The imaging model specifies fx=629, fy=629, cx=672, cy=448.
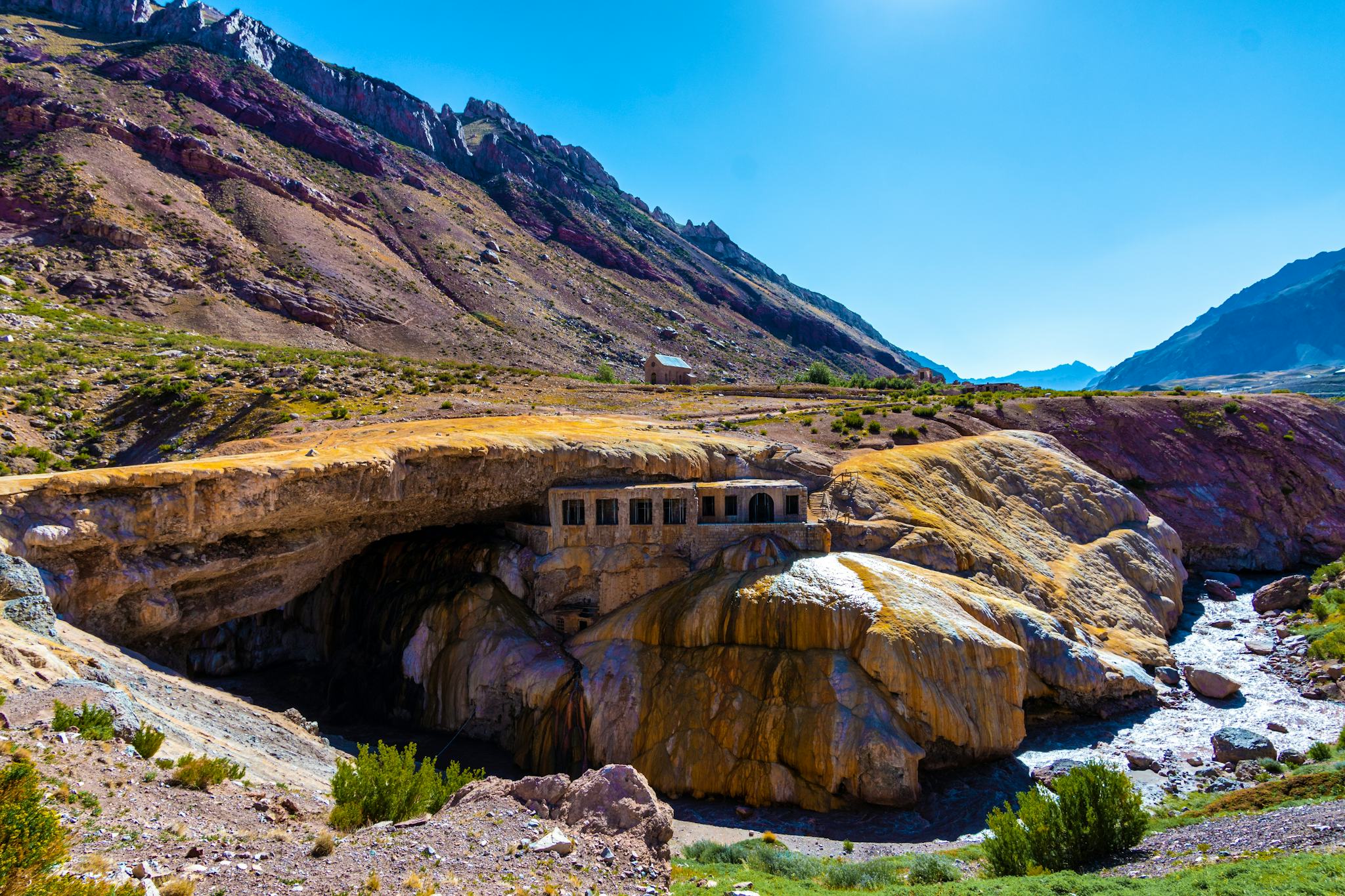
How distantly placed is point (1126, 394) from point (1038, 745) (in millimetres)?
55085

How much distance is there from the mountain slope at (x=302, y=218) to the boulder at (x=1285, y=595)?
85.1 meters

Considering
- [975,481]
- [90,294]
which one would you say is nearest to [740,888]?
[975,481]

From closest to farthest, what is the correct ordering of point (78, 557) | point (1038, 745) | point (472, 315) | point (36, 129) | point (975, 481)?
point (78, 557), point (1038, 745), point (975, 481), point (36, 129), point (472, 315)

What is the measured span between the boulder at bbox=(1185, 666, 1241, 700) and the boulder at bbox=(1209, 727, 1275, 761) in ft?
16.8

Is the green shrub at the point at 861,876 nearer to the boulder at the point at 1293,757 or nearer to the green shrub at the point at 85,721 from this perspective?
the green shrub at the point at 85,721

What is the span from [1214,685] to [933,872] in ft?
77.5

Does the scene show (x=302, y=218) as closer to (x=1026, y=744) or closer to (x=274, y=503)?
(x=274, y=503)

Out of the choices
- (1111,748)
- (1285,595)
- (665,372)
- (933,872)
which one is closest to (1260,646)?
(1285,595)

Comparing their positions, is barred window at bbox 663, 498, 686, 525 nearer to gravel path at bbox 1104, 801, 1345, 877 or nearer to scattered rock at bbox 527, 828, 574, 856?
scattered rock at bbox 527, 828, 574, 856

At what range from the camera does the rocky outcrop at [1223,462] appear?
173 feet

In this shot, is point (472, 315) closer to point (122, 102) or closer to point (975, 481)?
point (122, 102)

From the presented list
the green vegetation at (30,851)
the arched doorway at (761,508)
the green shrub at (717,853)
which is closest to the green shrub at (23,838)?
the green vegetation at (30,851)

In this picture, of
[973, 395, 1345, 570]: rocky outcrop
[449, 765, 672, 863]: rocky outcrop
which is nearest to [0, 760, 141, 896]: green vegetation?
[449, 765, 672, 863]: rocky outcrop

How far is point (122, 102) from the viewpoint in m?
95.2
